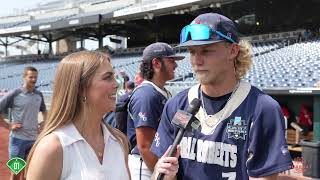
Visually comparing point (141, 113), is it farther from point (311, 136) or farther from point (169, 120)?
point (311, 136)

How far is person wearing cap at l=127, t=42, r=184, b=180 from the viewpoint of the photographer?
10.3 feet

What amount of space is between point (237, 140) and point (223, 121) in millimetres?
102

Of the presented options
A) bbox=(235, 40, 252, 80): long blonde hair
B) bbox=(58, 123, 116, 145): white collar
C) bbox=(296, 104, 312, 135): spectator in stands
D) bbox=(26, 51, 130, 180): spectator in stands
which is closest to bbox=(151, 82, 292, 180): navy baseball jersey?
bbox=(235, 40, 252, 80): long blonde hair

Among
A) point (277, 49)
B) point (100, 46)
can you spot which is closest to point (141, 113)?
point (277, 49)

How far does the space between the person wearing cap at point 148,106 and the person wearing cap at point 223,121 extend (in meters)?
0.98

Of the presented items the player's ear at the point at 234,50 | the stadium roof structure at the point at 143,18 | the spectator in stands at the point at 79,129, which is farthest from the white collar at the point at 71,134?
the stadium roof structure at the point at 143,18

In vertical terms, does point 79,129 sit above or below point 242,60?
below

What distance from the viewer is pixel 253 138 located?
1.86m

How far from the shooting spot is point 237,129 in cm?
190

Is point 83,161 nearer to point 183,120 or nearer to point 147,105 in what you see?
point 183,120

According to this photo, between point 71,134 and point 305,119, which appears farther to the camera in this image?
point 305,119

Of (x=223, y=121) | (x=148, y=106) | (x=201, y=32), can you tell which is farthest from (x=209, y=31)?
(x=148, y=106)

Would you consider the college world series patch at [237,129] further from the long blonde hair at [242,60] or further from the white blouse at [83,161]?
the white blouse at [83,161]

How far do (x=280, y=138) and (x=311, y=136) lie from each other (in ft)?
25.5
